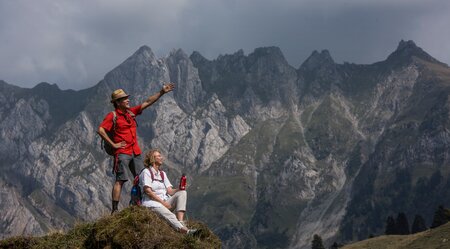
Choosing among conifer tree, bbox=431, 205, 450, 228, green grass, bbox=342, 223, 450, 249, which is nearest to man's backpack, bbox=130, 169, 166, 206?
green grass, bbox=342, 223, 450, 249

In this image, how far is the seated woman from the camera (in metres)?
18.1

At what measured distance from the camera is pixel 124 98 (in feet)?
67.9

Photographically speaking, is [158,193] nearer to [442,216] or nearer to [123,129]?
[123,129]

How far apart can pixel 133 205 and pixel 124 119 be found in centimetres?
383

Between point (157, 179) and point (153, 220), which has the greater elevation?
point (157, 179)

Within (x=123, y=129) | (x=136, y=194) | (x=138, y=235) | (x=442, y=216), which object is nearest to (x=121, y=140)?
(x=123, y=129)

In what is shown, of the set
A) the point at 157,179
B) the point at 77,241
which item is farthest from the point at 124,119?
the point at 77,241

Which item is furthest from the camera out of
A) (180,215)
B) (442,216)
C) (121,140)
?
(442,216)

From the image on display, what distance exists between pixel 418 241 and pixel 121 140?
222ft

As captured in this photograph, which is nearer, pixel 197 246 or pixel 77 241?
pixel 197 246

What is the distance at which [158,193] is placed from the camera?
1947 cm

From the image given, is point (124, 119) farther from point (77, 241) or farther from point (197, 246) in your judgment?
point (197, 246)

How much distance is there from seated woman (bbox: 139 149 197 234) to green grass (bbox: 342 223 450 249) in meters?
56.8

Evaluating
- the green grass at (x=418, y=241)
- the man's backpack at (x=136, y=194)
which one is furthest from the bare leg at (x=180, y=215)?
the green grass at (x=418, y=241)
